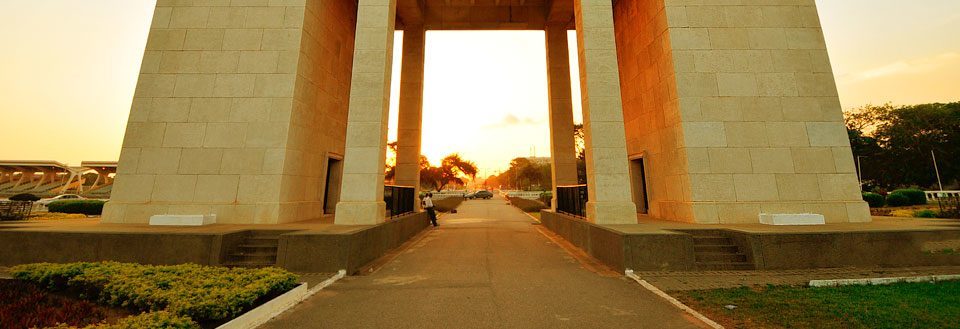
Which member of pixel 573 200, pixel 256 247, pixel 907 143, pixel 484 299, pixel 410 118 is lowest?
pixel 484 299

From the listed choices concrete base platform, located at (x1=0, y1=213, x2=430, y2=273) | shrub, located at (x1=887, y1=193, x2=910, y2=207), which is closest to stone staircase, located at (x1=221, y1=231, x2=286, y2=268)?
concrete base platform, located at (x1=0, y1=213, x2=430, y2=273)

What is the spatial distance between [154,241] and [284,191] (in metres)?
4.23

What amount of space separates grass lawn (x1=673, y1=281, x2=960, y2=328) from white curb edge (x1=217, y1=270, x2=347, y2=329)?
23.5 ft

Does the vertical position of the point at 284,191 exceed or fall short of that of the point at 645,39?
it falls short

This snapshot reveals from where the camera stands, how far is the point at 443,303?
587 centimetres

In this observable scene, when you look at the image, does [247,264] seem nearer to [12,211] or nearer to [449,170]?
[12,211]

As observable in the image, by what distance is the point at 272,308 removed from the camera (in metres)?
5.36

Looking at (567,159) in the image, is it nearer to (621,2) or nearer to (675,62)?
(675,62)

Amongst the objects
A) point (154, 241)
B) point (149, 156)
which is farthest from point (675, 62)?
point (149, 156)

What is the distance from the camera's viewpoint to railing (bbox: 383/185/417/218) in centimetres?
1284

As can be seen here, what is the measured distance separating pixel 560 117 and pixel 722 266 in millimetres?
12785

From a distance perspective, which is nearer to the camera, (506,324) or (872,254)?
(506,324)

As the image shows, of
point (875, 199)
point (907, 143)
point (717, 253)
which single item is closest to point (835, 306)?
point (717, 253)

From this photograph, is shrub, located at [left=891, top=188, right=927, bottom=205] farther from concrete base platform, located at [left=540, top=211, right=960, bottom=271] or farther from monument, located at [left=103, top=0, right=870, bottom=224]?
concrete base platform, located at [left=540, top=211, right=960, bottom=271]
